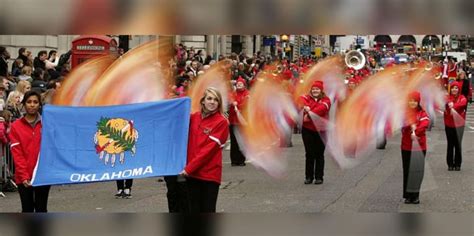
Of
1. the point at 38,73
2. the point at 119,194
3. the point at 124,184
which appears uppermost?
the point at 38,73

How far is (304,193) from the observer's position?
12320 millimetres

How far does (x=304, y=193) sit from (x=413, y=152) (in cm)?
173

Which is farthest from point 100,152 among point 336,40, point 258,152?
point 336,40

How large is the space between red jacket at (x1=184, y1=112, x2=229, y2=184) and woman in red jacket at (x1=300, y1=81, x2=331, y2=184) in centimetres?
152

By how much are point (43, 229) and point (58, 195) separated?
421cm

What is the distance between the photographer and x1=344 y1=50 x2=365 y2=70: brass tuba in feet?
27.5

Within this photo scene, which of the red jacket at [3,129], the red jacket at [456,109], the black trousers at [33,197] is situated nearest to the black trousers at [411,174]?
the red jacket at [456,109]

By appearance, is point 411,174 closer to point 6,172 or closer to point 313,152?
point 313,152

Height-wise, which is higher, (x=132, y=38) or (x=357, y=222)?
(x=132, y=38)

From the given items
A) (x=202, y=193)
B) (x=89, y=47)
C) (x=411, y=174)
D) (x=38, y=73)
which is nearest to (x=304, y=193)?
(x=411, y=174)

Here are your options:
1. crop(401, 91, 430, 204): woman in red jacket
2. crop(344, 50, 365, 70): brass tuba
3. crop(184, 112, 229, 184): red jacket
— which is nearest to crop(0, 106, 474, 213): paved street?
crop(401, 91, 430, 204): woman in red jacket

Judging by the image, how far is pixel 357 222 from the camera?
8688 millimetres

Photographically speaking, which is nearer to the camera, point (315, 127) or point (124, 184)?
point (315, 127)

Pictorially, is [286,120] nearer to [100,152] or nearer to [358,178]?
[100,152]
